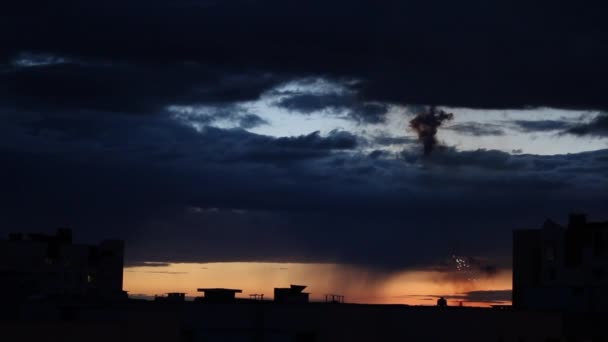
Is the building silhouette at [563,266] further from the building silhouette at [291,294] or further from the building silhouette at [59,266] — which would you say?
the building silhouette at [59,266]

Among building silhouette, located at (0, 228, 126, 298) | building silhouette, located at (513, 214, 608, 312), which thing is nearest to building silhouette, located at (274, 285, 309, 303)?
building silhouette, located at (513, 214, 608, 312)

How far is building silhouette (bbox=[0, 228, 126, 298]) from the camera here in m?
152

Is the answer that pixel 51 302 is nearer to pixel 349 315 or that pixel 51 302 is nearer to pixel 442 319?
pixel 349 315

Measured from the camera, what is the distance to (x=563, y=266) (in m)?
136

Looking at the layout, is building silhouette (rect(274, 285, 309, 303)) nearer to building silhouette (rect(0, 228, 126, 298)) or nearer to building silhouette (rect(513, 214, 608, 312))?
building silhouette (rect(513, 214, 608, 312))

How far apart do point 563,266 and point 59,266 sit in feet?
258

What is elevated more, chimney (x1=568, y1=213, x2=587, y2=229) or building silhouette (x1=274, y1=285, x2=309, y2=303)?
chimney (x1=568, y1=213, x2=587, y2=229)

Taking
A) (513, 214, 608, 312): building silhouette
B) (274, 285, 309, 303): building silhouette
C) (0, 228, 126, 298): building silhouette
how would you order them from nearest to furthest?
(274, 285, 309, 303): building silhouette → (513, 214, 608, 312): building silhouette → (0, 228, 126, 298): building silhouette

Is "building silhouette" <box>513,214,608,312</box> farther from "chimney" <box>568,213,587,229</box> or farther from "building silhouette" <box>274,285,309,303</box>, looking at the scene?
"building silhouette" <box>274,285,309,303</box>

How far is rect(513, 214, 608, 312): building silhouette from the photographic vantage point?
123 metres

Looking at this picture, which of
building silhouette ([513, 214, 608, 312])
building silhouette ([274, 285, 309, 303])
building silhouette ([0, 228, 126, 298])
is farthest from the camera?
building silhouette ([0, 228, 126, 298])

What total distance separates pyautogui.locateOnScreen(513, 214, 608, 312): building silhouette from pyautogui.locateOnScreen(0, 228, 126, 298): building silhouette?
2265 inches

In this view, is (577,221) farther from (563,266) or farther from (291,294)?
(291,294)

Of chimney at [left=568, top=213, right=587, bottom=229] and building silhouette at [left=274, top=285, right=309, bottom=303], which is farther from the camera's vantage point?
chimney at [left=568, top=213, right=587, bottom=229]
